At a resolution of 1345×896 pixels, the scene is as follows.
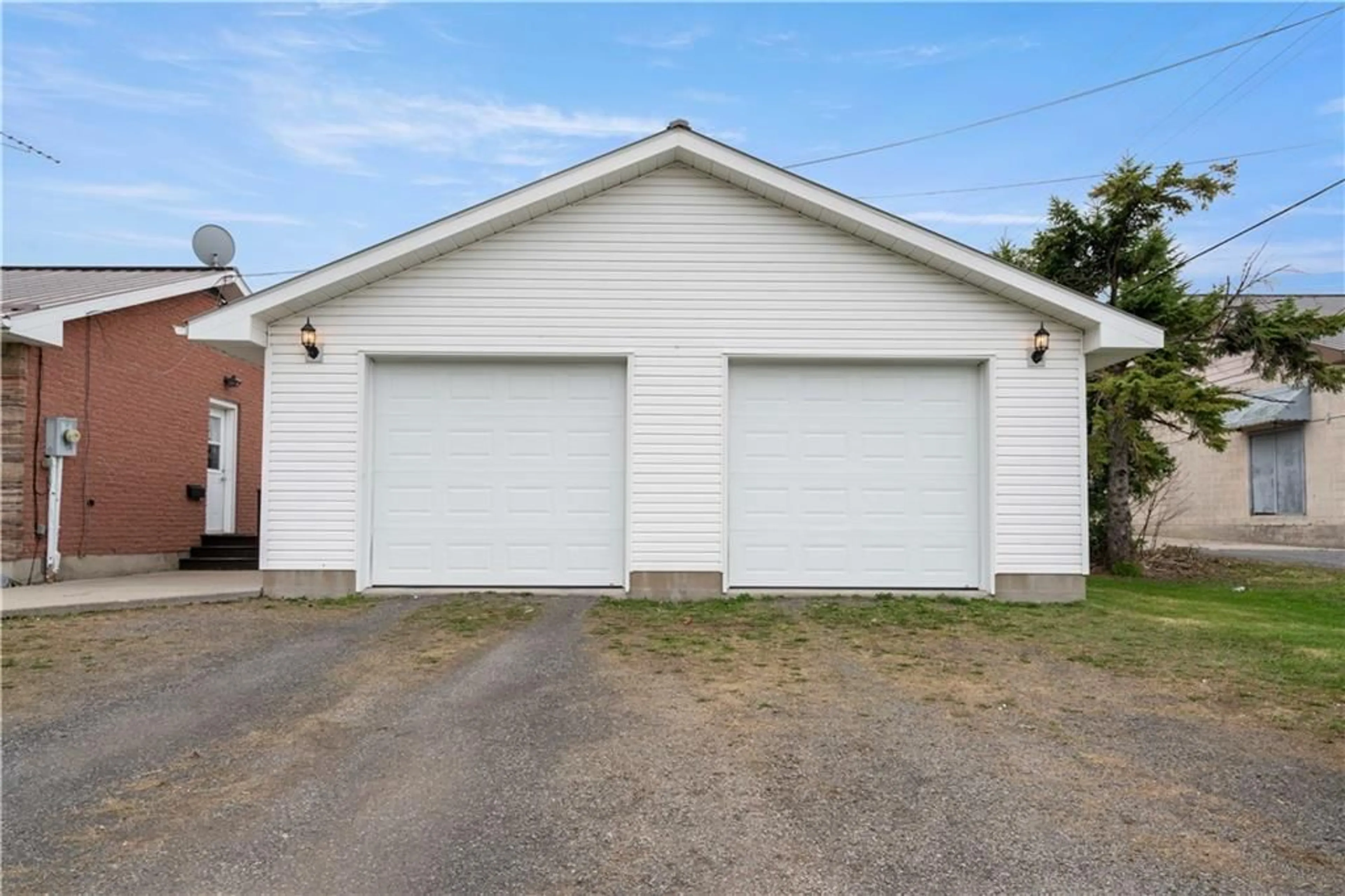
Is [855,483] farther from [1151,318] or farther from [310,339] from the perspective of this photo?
[1151,318]

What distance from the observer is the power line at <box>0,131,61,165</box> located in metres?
9.45

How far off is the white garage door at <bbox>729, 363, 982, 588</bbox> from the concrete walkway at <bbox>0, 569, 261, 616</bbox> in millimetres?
5058

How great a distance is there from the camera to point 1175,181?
10.8 metres

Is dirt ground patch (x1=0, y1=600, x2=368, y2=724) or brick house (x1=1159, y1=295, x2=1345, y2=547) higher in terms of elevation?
brick house (x1=1159, y1=295, x2=1345, y2=547)

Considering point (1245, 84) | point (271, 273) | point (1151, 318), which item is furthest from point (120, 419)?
point (1245, 84)

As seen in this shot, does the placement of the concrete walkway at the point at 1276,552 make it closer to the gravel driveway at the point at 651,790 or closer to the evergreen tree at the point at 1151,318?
the evergreen tree at the point at 1151,318

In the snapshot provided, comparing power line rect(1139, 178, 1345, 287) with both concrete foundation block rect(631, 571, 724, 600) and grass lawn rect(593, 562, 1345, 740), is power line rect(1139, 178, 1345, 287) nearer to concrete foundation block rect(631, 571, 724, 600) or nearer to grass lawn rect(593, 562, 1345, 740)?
grass lawn rect(593, 562, 1345, 740)

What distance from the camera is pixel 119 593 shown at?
8000mm

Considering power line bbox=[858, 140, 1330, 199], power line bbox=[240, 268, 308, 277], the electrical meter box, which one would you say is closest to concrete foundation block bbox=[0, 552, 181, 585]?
the electrical meter box

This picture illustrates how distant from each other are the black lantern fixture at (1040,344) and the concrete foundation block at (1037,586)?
83.7 inches

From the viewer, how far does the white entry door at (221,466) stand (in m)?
12.2

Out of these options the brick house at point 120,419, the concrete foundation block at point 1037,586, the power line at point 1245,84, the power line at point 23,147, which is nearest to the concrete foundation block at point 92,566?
the brick house at point 120,419

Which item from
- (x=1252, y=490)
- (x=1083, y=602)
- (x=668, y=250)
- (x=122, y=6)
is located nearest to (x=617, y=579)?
(x=668, y=250)

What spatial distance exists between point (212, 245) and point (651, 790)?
39.7 ft
